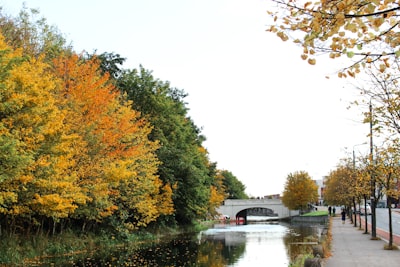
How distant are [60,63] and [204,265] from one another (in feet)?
46.8

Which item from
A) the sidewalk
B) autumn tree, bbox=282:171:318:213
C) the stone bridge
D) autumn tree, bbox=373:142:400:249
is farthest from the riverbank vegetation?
the stone bridge

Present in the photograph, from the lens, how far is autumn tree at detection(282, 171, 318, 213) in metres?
81.3

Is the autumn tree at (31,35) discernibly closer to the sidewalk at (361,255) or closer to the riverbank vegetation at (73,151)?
the riverbank vegetation at (73,151)

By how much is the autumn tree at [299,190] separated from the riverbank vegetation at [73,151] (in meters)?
38.1

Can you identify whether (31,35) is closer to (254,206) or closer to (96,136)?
(96,136)

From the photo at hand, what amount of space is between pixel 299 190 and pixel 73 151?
6298cm

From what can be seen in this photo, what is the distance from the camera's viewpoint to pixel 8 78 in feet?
59.4

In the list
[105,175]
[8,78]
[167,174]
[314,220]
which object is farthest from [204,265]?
[314,220]

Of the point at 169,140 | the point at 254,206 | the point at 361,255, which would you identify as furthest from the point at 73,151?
the point at 254,206

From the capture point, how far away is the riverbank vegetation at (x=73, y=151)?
19000 millimetres

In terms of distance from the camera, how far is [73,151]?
23453 millimetres

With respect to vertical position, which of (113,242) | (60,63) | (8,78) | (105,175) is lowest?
(113,242)

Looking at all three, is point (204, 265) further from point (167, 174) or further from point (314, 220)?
point (314, 220)

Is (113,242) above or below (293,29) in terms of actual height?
below
